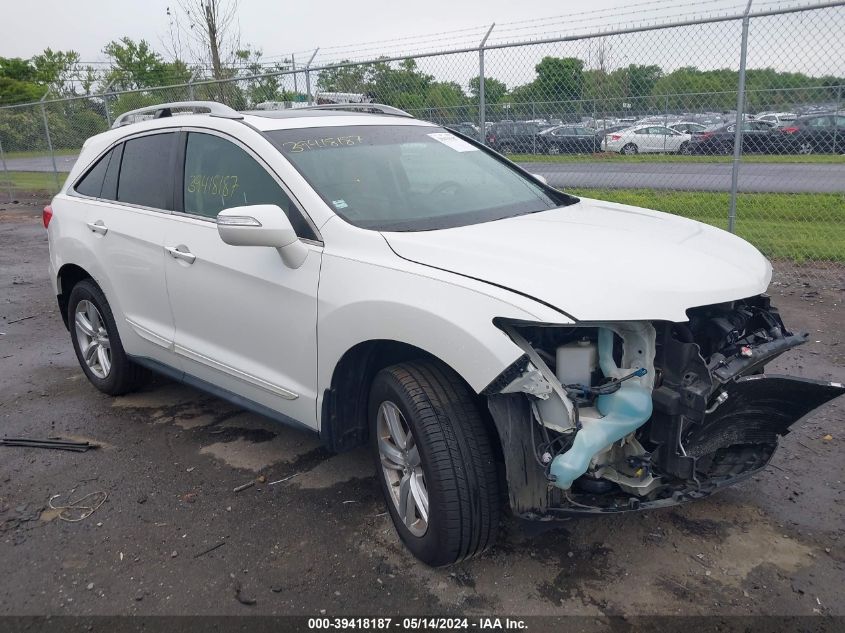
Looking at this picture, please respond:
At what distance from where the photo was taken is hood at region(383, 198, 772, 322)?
8.29ft

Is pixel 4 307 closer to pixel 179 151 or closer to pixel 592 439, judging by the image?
pixel 179 151

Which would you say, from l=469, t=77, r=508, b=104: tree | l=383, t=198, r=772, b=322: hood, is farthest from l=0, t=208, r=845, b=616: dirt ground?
l=469, t=77, r=508, b=104: tree

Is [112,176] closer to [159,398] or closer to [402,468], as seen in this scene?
[159,398]

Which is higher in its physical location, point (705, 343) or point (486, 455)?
point (705, 343)

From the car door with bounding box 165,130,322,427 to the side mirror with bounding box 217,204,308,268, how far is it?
0.54 ft

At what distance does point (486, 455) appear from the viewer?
2.70 meters

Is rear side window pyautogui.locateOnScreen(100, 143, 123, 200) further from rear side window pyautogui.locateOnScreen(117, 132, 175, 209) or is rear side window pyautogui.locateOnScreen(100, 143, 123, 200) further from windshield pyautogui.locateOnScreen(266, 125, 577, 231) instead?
windshield pyautogui.locateOnScreen(266, 125, 577, 231)

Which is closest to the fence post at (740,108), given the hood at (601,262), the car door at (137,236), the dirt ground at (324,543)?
the dirt ground at (324,543)

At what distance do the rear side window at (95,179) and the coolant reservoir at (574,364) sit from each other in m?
3.51

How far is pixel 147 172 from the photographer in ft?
14.2

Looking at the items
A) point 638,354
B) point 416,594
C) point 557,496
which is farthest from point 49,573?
point 638,354

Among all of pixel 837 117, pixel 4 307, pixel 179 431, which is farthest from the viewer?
pixel 4 307

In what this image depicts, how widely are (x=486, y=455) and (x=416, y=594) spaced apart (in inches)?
24.9

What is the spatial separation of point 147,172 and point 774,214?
28.0ft
